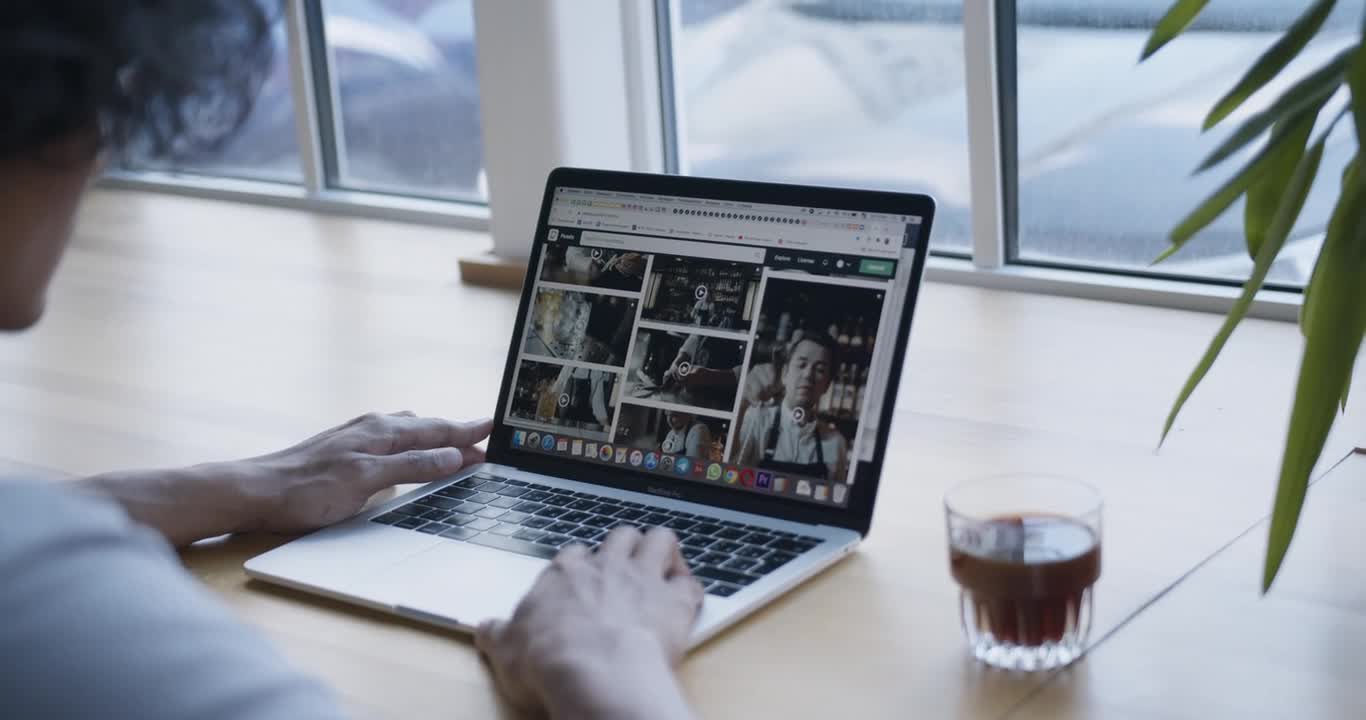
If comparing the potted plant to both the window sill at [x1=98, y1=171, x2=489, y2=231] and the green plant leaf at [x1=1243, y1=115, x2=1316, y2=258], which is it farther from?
the window sill at [x1=98, y1=171, x2=489, y2=231]

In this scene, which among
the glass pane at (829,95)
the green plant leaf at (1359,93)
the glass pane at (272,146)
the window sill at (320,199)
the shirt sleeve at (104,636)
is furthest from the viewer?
the glass pane at (272,146)

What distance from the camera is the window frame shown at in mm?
2027

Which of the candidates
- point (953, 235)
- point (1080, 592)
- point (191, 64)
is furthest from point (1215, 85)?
point (191, 64)

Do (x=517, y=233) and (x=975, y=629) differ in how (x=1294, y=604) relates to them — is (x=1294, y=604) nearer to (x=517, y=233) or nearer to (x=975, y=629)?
(x=975, y=629)

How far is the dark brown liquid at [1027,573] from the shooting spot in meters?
0.90

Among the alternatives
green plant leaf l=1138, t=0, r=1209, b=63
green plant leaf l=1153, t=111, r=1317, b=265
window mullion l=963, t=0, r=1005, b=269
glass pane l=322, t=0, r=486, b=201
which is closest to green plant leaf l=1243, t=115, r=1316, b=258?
green plant leaf l=1153, t=111, r=1317, b=265

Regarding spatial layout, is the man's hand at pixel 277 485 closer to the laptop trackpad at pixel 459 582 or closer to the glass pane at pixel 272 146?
the laptop trackpad at pixel 459 582

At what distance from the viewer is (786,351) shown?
112cm

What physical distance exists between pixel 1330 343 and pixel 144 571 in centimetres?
64

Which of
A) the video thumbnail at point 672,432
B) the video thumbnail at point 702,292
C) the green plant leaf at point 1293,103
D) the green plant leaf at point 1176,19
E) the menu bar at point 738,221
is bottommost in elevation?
the video thumbnail at point 672,432

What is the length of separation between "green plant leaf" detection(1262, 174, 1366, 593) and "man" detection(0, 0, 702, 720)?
37 centimetres

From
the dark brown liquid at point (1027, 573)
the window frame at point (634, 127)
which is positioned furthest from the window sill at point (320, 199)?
the dark brown liquid at point (1027, 573)

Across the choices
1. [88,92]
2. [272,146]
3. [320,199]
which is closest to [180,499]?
[88,92]

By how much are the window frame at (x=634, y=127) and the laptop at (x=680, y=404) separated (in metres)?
0.89
